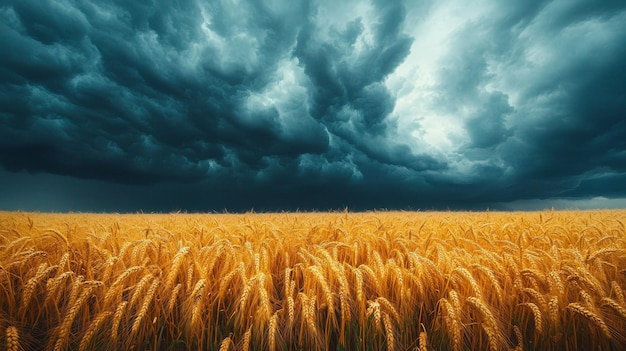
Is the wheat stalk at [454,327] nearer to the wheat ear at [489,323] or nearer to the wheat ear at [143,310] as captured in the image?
the wheat ear at [489,323]

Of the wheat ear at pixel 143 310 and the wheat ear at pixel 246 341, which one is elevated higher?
the wheat ear at pixel 143 310

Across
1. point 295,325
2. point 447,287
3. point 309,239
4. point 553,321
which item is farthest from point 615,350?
point 309,239

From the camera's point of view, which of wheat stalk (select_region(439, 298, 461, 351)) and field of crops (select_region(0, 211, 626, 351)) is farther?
field of crops (select_region(0, 211, 626, 351))

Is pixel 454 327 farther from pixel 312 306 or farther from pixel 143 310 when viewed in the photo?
pixel 143 310

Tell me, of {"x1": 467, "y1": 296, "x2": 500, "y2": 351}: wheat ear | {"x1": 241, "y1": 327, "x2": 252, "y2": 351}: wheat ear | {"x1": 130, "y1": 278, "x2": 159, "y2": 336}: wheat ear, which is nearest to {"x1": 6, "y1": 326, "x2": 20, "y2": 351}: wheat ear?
{"x1": 130, "y1": 278, "x2": 159, "y2": 336}: wheat ear

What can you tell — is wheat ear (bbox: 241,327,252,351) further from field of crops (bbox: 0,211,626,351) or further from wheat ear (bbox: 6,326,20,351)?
wheat ear (bbox: 6,326,20,351)

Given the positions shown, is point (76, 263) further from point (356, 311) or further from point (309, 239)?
point (356, 311)

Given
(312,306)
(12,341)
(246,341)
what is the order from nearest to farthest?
(12,341)
(246,341)
(312,306)

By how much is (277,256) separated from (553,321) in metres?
2.28

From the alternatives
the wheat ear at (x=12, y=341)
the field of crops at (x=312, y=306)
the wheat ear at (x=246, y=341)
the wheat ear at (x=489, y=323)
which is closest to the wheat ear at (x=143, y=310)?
the field of crops at (x=312, y=306)

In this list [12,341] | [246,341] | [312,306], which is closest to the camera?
[12,341]

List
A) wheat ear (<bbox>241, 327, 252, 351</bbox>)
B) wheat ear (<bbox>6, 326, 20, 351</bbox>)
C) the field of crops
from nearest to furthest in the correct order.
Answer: wheat ear (<bbox>6, 326, 20, 351</bbox>) < wheat ear (<bbox>241, 327, 252, 351</bbox>) < the field of crops

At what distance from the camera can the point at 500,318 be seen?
2.21m

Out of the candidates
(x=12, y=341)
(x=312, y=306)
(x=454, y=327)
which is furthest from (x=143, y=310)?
(x=454, y=327)
